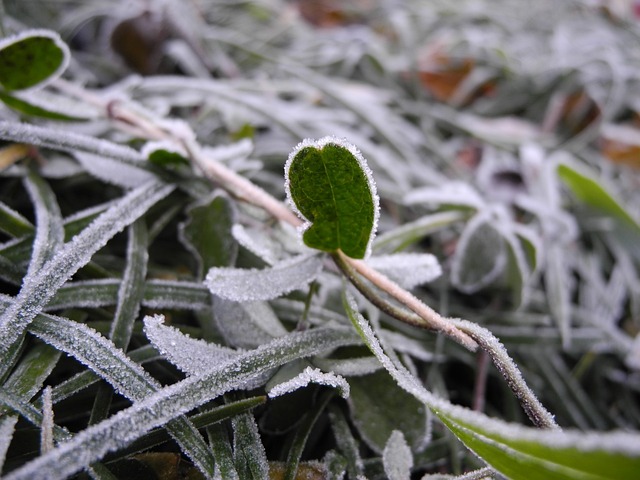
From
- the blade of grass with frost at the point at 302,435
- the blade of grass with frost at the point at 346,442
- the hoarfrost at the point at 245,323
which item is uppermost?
the hoarfrost at the point at 245,323

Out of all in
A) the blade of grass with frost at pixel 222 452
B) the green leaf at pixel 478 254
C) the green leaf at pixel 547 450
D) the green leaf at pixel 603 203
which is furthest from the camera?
the green leaf at pixel 603 203

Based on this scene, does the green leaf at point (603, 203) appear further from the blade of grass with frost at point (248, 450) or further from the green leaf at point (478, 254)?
the blade of grass with frost at point (248, 450)

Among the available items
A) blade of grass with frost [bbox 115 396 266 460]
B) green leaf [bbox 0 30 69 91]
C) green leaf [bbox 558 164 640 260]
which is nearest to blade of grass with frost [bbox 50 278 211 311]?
blade of grass with frost [bbox 115 396 266 460]

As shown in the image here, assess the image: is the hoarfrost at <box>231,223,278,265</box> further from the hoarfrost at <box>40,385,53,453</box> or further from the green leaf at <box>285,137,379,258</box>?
the hoarfrost at <box>40,385,53,453</box>

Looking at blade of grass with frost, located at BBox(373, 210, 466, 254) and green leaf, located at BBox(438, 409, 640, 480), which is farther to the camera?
blade of grass with frost, located at BBox(373, 210, 466, 254)

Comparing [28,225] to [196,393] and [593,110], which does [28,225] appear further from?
[593,110]

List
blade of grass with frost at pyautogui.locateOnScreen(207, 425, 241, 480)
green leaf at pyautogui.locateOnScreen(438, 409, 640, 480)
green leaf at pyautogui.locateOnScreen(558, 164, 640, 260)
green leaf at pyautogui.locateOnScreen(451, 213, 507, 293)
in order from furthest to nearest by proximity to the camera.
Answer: green leaf at pyautogui.locateOnScreen(558, 164, 640, 260), green leaf at pyautogui.locateOnScreen(451, 213, 507, 293), blade of grass with frost at pyautogui.locateOnScreen(207, 425, 241, 480), green leaf at pyautogui.locateOnScreen(438, 409, 640, 480)

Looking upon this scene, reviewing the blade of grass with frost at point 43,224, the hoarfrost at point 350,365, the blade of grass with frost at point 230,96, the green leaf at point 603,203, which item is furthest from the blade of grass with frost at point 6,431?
the green leaf at point 603,203
